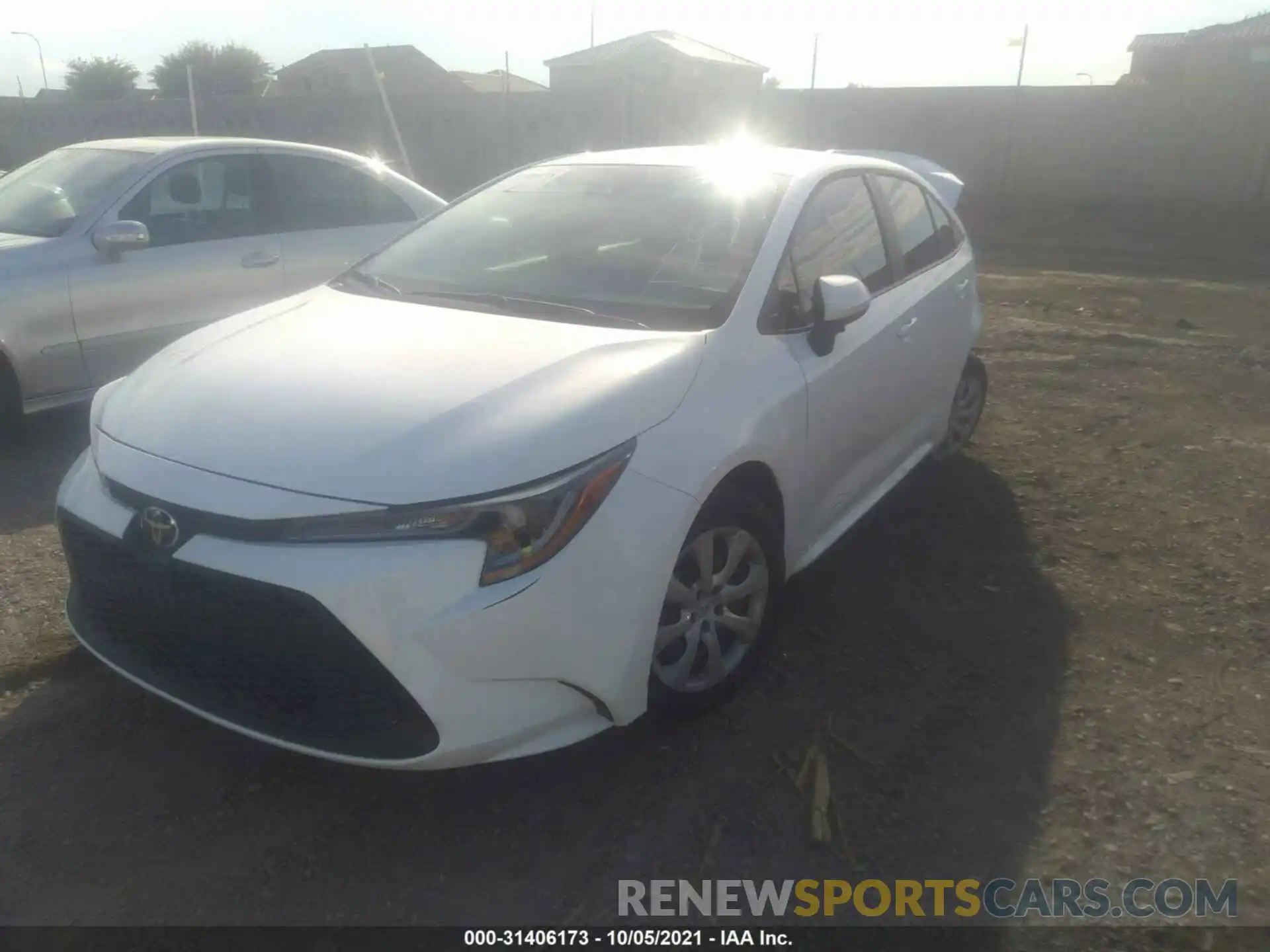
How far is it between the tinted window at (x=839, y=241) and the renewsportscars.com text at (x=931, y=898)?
177 cm

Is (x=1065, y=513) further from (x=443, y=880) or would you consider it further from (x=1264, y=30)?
(x=1264, y=30)

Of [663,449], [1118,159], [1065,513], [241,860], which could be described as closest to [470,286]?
[663,449]

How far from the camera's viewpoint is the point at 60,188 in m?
5.80

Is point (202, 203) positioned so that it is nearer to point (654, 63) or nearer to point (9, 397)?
point (9, 397)

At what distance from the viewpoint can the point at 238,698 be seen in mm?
2494

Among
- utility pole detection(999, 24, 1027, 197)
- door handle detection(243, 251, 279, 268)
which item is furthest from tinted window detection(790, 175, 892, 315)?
utility pole detection(999, 24, 1027, 197)

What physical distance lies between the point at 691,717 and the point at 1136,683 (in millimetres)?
1507

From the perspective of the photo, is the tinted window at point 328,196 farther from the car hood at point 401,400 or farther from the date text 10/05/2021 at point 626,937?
the date text 10/05/2021 at point 626,937

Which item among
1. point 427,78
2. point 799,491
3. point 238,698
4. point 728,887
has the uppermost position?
point 427,78

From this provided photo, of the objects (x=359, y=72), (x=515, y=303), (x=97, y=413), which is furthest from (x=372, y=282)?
(x=359, y=72)

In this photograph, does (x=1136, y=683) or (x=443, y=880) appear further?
(x=1136, y=683)

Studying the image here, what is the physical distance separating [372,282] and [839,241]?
5.52 feet

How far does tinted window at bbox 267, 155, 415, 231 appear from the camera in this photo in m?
6.29

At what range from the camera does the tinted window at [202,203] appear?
5723 mm
